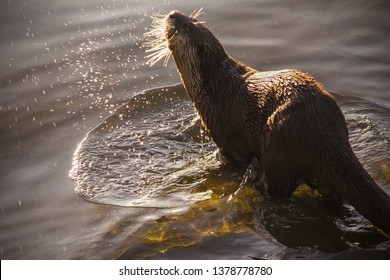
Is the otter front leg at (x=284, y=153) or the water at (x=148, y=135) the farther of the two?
the water at (x=148, y=135)

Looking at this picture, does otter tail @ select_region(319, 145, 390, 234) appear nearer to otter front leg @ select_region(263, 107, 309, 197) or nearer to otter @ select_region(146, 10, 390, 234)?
otter @ select_region(146, 10, 390, 234)

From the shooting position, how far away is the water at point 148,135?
395cm

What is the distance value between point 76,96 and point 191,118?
0.98 m

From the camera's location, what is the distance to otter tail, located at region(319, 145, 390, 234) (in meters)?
3.61

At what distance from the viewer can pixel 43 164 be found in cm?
476

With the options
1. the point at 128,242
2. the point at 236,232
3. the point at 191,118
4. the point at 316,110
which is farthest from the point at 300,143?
the point at 191,118

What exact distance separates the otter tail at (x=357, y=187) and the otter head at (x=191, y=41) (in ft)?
3.71

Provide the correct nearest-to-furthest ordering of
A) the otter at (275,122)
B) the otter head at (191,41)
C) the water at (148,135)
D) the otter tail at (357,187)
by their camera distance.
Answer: the otter tail at (357,187) < the otter at (275,122) < the water at (148,135) < the otter head at (191,41)

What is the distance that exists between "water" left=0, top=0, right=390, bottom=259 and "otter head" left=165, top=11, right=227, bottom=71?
2.10ft

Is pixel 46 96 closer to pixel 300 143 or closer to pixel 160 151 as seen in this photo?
pixel 160 151

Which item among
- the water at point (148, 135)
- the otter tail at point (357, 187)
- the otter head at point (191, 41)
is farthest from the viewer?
the otter head at point (191, 41)

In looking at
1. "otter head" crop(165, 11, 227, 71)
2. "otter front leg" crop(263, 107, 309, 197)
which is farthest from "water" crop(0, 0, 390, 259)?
"otter head" crop(165, 11, 227, 71)

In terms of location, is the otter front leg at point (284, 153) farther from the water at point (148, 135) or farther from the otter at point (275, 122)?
the water at point (148, 135)

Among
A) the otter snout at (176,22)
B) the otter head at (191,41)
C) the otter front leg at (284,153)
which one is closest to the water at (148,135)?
the otter front leg at (284,153)
